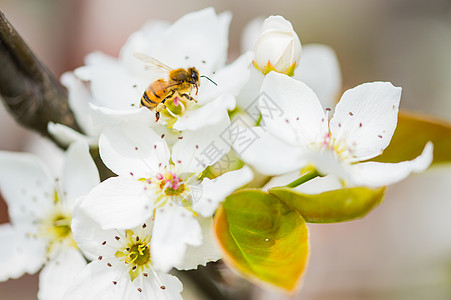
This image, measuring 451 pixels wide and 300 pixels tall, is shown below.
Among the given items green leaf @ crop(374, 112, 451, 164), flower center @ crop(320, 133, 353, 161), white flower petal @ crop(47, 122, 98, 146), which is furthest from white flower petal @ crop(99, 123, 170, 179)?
green leaf @ crop(374, 112, 451, 164)

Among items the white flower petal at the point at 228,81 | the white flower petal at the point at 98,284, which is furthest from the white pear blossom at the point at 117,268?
the white flower petal at the point at 228,81

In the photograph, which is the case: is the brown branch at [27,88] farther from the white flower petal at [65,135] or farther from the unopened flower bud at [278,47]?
the unopened flower bud at [278,47]

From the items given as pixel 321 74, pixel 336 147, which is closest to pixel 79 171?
pixel 336 147

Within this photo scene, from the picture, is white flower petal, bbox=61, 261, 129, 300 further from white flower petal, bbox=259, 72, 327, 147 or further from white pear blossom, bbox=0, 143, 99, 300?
white flower petal, bbox=259, 72, 327, 147

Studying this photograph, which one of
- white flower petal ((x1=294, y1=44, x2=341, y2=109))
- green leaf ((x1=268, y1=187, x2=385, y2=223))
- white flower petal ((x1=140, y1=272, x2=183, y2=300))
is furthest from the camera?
white flower petal ((x1=294, y1=44, x2=341, y2=109))

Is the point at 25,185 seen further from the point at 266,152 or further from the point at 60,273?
the point at 266,152

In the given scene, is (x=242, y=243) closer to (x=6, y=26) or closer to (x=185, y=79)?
(x=185, y=79)

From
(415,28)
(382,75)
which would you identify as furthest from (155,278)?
(415,28)
